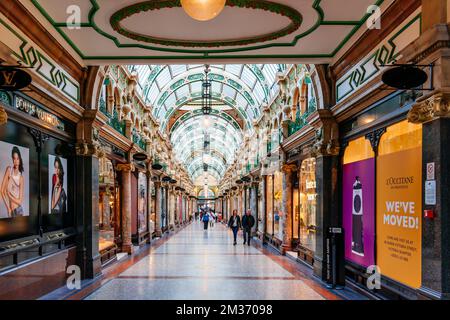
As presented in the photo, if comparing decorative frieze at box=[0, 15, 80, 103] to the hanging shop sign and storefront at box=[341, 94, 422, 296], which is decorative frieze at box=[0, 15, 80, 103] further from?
storefront at box=[341, 94, 422, 296]

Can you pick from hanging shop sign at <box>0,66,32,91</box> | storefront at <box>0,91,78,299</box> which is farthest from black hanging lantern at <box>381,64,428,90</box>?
storefront at <box>0,91,78,299</box>

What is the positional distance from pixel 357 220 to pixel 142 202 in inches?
438

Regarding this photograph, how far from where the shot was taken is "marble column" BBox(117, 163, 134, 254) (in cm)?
1441

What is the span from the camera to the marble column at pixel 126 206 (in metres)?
14.4

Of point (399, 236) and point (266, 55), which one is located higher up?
point (266, 55)

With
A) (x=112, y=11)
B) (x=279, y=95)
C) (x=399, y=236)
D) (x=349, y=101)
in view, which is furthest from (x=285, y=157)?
(x=112, y=11)

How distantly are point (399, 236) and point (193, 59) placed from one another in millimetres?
4791

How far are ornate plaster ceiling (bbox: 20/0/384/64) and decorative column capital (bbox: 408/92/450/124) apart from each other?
73.8 inches

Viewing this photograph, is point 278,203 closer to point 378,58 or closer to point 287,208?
point 287,208

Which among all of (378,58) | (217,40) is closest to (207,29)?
(217,40)

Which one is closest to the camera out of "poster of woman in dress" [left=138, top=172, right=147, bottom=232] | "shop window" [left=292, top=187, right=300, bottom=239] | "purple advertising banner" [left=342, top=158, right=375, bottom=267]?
"purple advertising banner" [left=342, top=158, right=375, bottom=267]

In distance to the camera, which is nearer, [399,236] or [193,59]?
[399,236]
